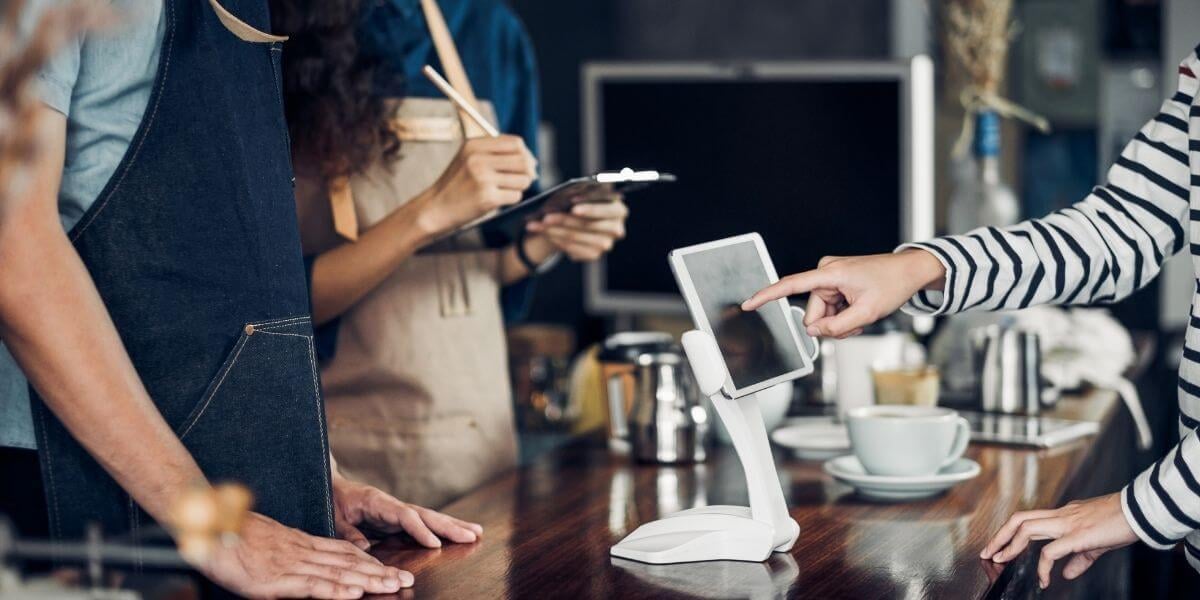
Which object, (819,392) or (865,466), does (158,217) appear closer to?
(865,466)

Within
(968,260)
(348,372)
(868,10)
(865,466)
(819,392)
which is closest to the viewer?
(968,260)

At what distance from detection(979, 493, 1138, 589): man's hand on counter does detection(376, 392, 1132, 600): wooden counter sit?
3 centimetres

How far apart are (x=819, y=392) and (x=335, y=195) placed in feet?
2.80

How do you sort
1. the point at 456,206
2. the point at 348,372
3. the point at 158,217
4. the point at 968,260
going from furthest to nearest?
1. the point at 348,372
2. the point at 456,206
3. the point at 968,260
4. the point at 158,217

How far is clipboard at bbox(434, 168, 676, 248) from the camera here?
1.62 meters

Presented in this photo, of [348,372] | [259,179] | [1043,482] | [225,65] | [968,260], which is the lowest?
[1043,482]

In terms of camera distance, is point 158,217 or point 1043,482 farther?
point 1043,482

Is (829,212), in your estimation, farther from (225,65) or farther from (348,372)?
(225,65)

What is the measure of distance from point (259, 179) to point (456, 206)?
492 millimetres

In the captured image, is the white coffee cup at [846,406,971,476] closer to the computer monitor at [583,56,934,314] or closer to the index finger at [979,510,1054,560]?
the index finger at [979,510,1054,560]

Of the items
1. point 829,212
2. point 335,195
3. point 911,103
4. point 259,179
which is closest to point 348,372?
point 335,195

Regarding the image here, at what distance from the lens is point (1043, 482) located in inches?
65.7

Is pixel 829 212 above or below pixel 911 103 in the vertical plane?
below

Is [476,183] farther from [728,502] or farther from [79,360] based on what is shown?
[79,360]
